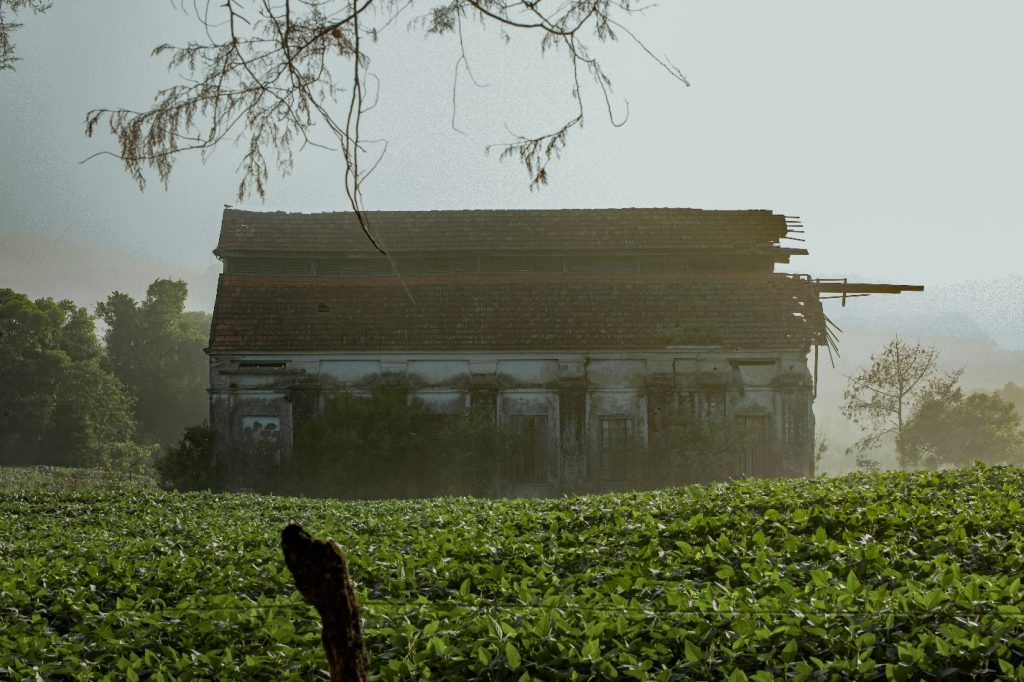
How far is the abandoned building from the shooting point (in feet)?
85.9

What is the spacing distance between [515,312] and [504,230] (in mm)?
3627

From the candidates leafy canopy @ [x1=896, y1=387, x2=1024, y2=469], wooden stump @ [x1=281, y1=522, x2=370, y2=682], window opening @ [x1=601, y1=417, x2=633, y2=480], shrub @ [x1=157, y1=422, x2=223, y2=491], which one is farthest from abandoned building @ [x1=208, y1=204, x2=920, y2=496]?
wooden stump @ [x1=281, y1=522, x2=370, y2=682]

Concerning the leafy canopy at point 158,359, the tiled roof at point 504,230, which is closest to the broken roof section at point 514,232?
the tiled roof at point 504,230

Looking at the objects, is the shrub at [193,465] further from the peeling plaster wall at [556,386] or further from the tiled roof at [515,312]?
the tiled roof at [515,312]

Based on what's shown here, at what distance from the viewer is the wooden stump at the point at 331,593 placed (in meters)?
3.46

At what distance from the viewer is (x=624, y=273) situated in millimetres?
29328

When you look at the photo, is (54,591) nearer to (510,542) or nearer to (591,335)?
(510,542)

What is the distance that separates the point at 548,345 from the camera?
26547mm

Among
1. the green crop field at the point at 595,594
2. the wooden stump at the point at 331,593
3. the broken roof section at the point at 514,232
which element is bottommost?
the green crop field at the point at 595,594

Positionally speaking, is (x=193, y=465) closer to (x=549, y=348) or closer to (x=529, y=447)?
(x=529, y=447)

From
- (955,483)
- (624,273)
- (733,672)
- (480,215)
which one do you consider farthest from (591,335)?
(733,672)

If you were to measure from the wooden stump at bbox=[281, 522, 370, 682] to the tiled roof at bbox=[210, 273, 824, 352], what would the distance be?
22874 millimetres

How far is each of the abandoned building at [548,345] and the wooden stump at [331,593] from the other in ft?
72.8

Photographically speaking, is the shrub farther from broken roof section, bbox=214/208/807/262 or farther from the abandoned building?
broken roof section, bbox=214/208/807/262
